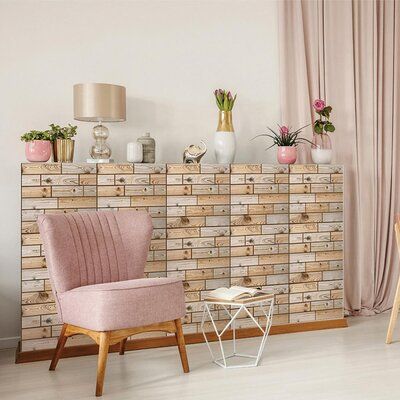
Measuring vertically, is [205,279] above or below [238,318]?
above

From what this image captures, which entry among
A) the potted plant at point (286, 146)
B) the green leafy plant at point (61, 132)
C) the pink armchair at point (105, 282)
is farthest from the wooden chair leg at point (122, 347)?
the potted plant at point (286, 146)

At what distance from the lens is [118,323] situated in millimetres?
2848

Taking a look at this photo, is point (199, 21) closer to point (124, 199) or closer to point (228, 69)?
point (228, 69)

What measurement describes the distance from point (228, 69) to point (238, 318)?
71.3 inches

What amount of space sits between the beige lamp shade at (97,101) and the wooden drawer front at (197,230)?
50cm

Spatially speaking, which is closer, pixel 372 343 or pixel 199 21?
pixel 372 343

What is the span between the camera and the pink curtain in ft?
14.6

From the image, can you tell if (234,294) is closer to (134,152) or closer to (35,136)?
(134,152)

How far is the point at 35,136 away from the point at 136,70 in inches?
36.7

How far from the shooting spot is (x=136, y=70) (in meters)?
4.09

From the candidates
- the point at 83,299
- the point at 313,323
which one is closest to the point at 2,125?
the point at 83,299

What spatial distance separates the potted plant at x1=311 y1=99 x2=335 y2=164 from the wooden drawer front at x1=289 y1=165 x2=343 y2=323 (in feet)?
0.33

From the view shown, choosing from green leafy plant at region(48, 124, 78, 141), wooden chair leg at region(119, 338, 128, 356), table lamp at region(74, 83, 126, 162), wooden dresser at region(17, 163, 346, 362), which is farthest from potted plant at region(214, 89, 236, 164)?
wooden chair leg at region(119, 338, 128, 356)

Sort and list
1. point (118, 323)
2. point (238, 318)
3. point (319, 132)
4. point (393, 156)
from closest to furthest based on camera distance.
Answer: point (118, 323)
point (238, 318)
point (319, 132)
point (393, 156)
